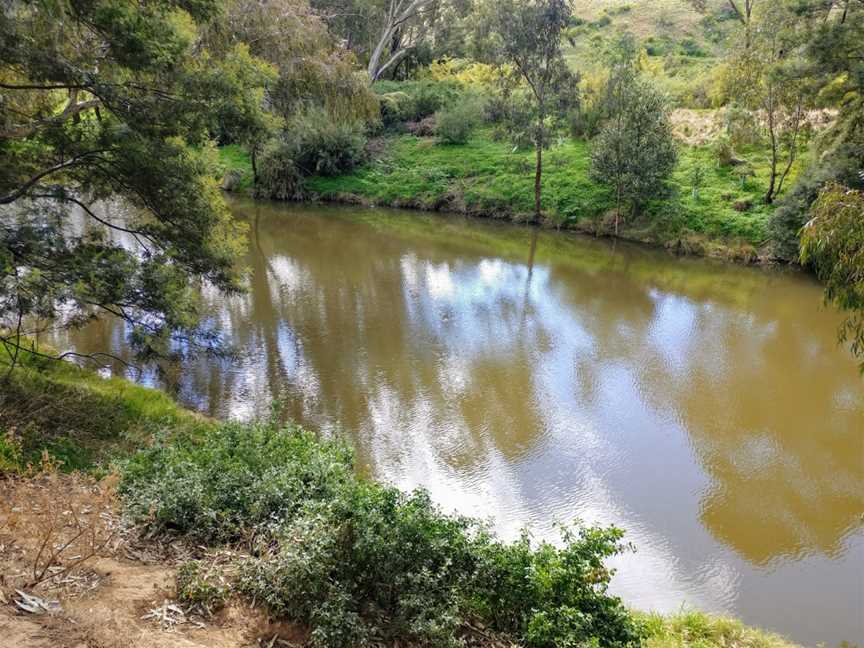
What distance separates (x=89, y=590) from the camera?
3.74m

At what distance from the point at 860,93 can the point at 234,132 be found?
57.2 ft

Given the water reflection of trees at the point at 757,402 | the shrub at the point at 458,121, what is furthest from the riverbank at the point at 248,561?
the shrub at the point at 458,121

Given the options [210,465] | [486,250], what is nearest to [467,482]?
[210,465]

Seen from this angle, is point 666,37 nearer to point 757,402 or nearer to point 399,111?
point 399,111

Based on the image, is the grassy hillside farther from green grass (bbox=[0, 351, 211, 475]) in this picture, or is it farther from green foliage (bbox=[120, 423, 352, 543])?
green foliage (bbox=[120, 423, 352, 543])

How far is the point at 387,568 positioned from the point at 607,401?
7367 millimetres

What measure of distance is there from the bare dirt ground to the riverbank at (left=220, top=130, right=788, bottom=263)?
15622 millimetres

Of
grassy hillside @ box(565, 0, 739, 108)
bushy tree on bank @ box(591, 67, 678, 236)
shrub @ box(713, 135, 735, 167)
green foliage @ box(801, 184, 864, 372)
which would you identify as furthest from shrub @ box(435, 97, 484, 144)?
green foliage @ box(801, 184, 864, 372)

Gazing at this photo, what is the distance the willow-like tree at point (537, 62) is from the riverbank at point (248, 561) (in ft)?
70.2

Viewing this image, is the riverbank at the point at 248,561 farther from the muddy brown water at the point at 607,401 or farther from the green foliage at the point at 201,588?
the muddy brown water at the point at 607,401

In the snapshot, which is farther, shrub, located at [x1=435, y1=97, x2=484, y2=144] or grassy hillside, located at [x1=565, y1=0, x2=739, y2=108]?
grassy hillside, located at [x1=565, y1=0, x2=739, y2=108]

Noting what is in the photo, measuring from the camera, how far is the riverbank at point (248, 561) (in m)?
3.71

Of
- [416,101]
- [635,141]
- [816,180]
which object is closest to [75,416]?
[816,180]

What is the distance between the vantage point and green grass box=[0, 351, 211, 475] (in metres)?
6.59
